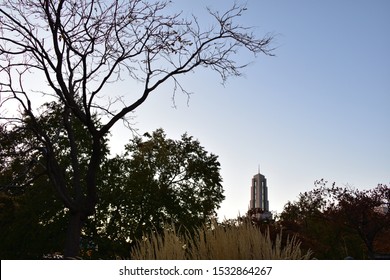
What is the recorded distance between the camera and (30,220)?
81.3 ft

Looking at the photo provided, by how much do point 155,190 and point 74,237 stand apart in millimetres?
11080

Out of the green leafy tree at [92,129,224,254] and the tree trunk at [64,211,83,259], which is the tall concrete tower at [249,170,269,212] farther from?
the tree trunk at [64,211,83,259]

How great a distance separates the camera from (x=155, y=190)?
25.5 metres

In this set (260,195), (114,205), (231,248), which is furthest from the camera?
(260,195)

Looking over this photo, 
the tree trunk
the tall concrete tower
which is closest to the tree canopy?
the tree trunk

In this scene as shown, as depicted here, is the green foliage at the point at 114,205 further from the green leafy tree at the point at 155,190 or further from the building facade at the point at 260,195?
the building facade at the point at 260,195

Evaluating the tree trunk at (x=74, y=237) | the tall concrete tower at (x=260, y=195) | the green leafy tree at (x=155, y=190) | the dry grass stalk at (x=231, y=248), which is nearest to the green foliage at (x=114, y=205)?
the green leafy tree at (x=155, y=190)

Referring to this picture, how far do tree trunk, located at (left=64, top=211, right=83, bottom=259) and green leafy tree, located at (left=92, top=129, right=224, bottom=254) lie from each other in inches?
373

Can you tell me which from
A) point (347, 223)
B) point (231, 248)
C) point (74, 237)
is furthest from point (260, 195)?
point (231, 248)

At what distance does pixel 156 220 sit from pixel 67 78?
11.0 m

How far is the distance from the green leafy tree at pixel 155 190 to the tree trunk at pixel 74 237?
9.47 m

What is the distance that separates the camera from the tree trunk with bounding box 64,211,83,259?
1431 centimetres

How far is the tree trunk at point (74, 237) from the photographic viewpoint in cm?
1431

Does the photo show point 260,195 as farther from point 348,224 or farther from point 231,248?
point 231,248
